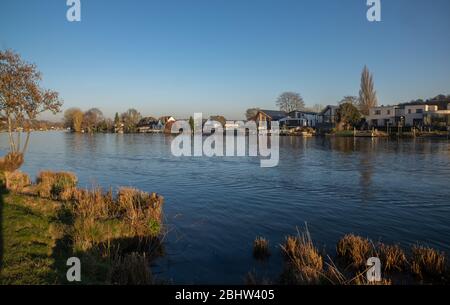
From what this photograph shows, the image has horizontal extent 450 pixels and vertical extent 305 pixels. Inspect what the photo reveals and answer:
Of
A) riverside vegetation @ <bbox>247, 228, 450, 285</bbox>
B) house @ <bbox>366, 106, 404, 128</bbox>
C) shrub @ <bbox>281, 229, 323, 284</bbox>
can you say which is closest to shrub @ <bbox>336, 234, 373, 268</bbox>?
riverside vegetation @ <bbox>247, 228, 450, 285</bbox>

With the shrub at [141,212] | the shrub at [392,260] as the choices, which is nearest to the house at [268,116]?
the shrub at [141,212]

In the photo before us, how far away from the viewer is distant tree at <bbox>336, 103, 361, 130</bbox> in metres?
85.1

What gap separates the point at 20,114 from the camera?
2014 cm

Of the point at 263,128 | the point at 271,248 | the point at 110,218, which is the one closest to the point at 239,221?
the point at 271,248

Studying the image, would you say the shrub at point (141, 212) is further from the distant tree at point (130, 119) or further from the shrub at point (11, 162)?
the distant tree at point (130, 119)

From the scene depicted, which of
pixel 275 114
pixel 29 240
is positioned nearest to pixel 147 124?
pixel 275 114

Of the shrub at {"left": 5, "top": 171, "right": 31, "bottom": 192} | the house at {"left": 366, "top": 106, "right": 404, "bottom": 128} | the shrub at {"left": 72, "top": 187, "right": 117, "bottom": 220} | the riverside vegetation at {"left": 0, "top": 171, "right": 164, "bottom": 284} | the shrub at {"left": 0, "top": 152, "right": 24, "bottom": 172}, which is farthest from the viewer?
the house at {"left": 366, "top": 106, "right": 404, "bottom": 128}

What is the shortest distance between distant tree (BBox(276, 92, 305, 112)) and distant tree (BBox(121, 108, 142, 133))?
64.3 metres

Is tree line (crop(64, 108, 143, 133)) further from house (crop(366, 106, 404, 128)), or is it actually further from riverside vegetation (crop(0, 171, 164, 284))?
riverside vegetation (crop(0, 171, 164, 284))

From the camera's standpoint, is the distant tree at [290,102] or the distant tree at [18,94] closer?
the distant tree at [18,94]

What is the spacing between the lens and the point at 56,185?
730 inches

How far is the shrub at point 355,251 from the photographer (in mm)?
9365

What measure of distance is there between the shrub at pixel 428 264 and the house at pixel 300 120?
101 m

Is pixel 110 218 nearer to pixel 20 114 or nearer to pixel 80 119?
pixel 20 114
